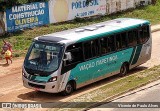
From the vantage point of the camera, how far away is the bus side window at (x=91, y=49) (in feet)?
61.6

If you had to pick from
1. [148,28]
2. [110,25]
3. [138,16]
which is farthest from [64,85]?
[138,16]

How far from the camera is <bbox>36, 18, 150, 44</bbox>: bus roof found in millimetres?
18078

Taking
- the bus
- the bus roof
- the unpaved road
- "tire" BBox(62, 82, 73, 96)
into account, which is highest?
the bus roof

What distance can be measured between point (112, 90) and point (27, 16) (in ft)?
45.0

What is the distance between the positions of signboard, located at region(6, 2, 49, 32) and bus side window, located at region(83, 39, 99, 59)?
37.1 feet

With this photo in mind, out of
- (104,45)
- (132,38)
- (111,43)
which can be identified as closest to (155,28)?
(132,38)

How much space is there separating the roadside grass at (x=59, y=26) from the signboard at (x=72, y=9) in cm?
49

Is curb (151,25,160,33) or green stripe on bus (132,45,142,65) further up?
green stripe on bus (132,45,142,65)

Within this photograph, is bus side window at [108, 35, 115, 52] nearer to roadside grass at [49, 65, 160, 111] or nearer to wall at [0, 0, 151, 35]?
roadside grass at [49, 65, 160, 111]

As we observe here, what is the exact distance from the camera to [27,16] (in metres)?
30.2

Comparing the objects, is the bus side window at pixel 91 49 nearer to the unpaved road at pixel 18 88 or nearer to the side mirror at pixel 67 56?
the side mirror at pixel 67 56

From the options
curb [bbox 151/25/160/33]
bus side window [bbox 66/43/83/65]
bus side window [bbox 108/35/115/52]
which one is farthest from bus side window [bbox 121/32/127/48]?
curb [bbox 151/25/160/33]

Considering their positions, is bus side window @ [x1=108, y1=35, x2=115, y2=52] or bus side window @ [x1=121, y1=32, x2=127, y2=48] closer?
bus side window @ [x1=108, y1=35, x2=115, y2=52]

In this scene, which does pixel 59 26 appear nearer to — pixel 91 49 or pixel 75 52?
pixel 91 49
